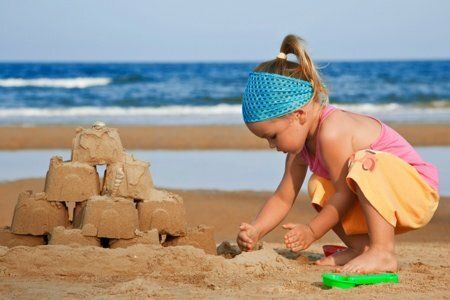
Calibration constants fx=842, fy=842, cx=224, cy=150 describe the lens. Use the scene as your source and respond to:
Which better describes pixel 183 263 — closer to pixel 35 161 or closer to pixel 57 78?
pixel 35 161

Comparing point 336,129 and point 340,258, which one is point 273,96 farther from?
point 340,258

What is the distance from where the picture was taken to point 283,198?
494 centimetres

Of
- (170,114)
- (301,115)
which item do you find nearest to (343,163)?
(301,115)

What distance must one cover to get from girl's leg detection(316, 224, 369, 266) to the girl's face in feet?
1.84

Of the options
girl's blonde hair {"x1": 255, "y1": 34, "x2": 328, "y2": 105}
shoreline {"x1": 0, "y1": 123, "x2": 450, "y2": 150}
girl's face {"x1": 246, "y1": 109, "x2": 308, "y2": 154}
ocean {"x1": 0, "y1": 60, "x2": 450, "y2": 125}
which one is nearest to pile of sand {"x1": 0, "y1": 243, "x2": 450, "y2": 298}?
girl's face {"x1": 246, "y1": 109, "x2": 308, "y2": 154}

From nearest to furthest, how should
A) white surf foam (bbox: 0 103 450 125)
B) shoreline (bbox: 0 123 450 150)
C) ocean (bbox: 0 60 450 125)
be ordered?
shoreline (bbox: 0 123 450 150)
white surf foam (bbox: 0 103 450 125)
ocean (bbox: 0 60 450 125)

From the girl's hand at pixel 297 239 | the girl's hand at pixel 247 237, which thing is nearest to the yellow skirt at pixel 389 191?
the girl's hand at pixel 297 239

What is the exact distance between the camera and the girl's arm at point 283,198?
Answer: 16.0 ft

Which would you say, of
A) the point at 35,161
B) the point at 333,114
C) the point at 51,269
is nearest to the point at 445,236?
the point at 333,114

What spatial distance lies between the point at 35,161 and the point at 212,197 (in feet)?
12.5

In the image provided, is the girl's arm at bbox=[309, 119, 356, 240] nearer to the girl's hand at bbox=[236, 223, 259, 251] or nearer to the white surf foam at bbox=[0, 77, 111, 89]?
the girl's hand at bbox=[236, 223, 259, 251]

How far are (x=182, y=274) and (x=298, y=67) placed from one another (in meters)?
1.24

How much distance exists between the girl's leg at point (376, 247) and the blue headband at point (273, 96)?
1.84ft

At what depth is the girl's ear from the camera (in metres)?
4.41
